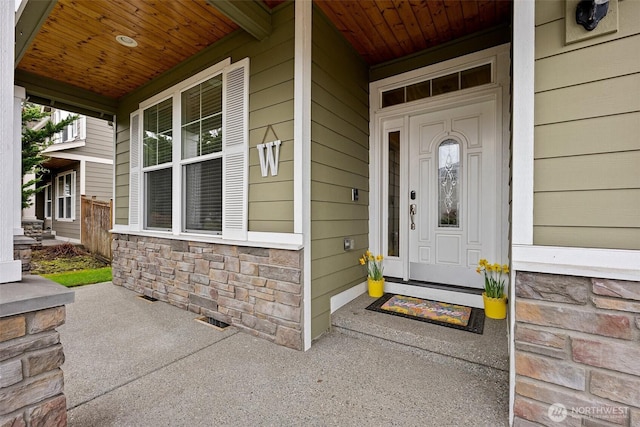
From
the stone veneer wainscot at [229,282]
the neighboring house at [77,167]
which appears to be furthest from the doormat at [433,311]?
the neighboring house at [77,167]

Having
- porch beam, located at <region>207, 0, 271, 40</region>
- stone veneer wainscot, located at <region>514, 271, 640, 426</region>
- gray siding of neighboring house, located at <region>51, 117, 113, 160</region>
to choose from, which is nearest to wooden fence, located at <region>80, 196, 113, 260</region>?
gray siding of neighboring house, located at <region>51, 117, 113, 160</region>

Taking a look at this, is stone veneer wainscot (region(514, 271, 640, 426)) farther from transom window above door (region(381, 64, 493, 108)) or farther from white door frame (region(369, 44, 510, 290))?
transom window above door (region(381, 64, 493, 108))

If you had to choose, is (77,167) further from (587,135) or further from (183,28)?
(587,135)

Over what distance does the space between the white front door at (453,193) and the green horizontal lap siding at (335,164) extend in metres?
0.61

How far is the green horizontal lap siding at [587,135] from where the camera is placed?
130 centimetres

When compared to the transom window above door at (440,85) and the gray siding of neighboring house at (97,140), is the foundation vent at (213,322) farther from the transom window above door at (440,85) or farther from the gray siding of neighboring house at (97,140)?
the gray siding of neighboring house at (97,140)

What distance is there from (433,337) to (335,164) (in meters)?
1.76

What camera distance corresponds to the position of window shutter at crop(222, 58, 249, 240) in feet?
8.98

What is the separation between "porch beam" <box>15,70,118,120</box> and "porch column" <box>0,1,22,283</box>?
3.58 metres

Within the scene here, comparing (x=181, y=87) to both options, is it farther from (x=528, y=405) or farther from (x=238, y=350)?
(x=528, y=405)

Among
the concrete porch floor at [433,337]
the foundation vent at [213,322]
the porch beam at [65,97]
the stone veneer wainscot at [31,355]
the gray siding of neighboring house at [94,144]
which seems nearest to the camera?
the stone veneer wainscot at [31,355]

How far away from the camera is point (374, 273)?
329cm

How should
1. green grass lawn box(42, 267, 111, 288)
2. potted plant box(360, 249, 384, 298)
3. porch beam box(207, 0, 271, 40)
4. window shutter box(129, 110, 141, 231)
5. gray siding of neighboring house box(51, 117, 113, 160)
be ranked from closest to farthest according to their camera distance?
porch beam box(207, 0, 271, 40) < potted plant box(360, 249, 384, 298) < window shutter box(129, 110, 141, 231) < green grass lawn box(42, 267, 111, 288) < gray siding of neighboring house box(51, 117, 113, 160)

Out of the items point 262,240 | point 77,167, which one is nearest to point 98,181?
point 77,167
